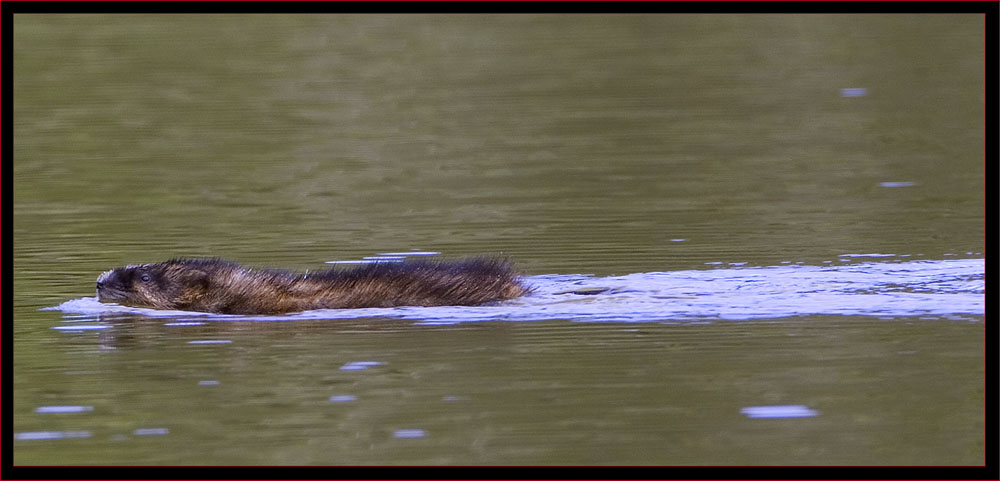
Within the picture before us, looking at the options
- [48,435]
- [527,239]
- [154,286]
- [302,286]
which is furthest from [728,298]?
[48,435]

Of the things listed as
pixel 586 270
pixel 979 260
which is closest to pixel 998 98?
pixel 979 260

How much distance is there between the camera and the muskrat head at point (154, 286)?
12.1m

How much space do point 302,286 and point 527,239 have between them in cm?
290

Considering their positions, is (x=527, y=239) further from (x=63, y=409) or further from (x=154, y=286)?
(x=63, y=409)

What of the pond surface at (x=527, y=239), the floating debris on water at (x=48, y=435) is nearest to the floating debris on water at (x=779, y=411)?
the pond surface at (x=527, y=239)

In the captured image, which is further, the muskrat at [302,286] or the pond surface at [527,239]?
the muskrat at [302,286]

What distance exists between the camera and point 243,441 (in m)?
8.77

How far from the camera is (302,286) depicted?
472 inches

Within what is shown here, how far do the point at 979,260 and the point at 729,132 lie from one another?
28.6ft

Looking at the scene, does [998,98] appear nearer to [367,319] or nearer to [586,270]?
[586,270]

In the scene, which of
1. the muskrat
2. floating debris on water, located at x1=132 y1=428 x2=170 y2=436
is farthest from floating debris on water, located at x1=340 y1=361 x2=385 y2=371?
the muskrat

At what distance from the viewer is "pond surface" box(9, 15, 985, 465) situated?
353 inches

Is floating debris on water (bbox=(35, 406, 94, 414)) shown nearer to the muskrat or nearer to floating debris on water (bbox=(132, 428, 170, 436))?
floating debris on water (bbox=(132, 428, 170, 436))

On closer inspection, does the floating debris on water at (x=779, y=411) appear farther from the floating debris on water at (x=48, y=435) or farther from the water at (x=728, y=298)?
the floating debris on water at (x=48, y=435)
